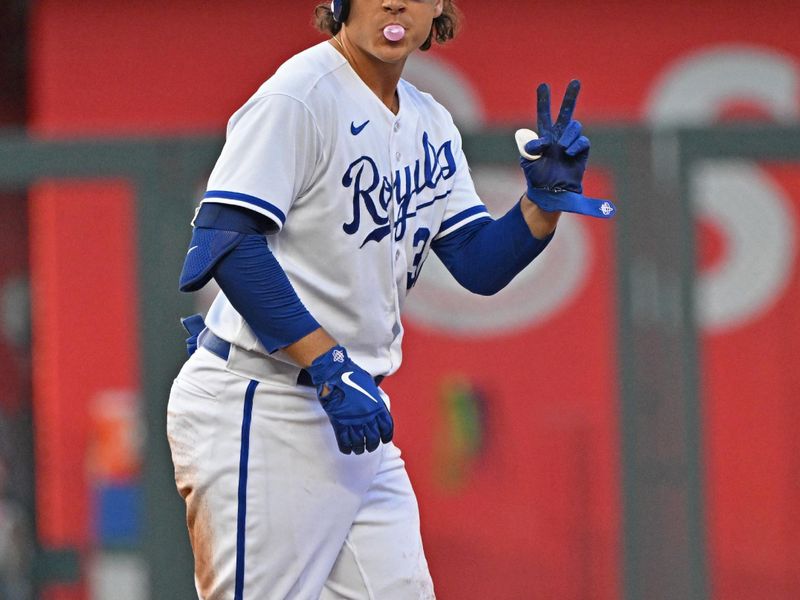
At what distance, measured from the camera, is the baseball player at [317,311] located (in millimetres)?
2566

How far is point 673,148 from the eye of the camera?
4562 millimetres

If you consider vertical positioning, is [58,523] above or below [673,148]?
below

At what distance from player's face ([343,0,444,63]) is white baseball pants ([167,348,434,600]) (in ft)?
2.00

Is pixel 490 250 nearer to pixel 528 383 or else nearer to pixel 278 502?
pixel 278 502

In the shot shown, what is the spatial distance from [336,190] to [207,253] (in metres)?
0.26

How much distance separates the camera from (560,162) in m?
2.79

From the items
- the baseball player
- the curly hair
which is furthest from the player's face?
the curly hair

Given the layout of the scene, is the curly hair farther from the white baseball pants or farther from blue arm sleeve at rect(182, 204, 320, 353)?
the white baseball pants

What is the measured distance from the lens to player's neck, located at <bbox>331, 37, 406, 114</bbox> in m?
A: 2.77

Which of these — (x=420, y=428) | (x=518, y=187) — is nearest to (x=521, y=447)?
(x=420, y=428)

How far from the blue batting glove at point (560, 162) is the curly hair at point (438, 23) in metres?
0.23

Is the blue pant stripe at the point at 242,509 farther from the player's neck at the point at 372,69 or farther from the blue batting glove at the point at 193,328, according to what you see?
the player's neck at the point at 372,69

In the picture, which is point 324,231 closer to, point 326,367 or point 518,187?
point 326,367

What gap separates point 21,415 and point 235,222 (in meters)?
3.27
